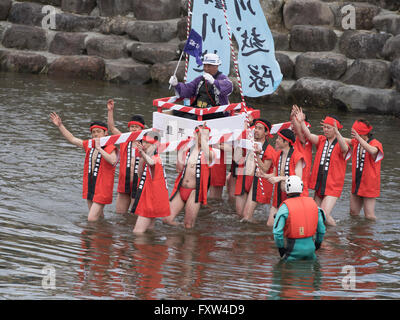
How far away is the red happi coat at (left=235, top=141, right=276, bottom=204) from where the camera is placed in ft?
33.3

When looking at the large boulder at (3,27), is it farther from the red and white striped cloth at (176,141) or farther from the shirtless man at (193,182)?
the shirtless man at (193,182)

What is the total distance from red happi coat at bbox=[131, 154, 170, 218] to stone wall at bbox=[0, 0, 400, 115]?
11.5 m

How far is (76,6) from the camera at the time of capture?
25172mm

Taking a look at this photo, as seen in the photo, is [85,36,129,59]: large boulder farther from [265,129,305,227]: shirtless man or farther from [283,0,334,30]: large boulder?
[265,129,305,227]: shirtless man

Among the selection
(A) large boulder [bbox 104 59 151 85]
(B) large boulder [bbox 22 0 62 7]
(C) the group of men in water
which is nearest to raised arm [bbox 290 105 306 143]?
(C) the group of men in water

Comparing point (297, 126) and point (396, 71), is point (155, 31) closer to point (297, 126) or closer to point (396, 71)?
point (396, 71)

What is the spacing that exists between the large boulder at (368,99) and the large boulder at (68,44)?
360 inches

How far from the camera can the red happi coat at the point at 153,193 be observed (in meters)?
9.09

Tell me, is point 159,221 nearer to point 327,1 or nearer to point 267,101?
point 267,101

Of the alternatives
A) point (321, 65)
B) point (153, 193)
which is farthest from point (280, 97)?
point (153, 193)

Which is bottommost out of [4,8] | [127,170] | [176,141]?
[127,170]

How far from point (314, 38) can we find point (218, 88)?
11.3m
